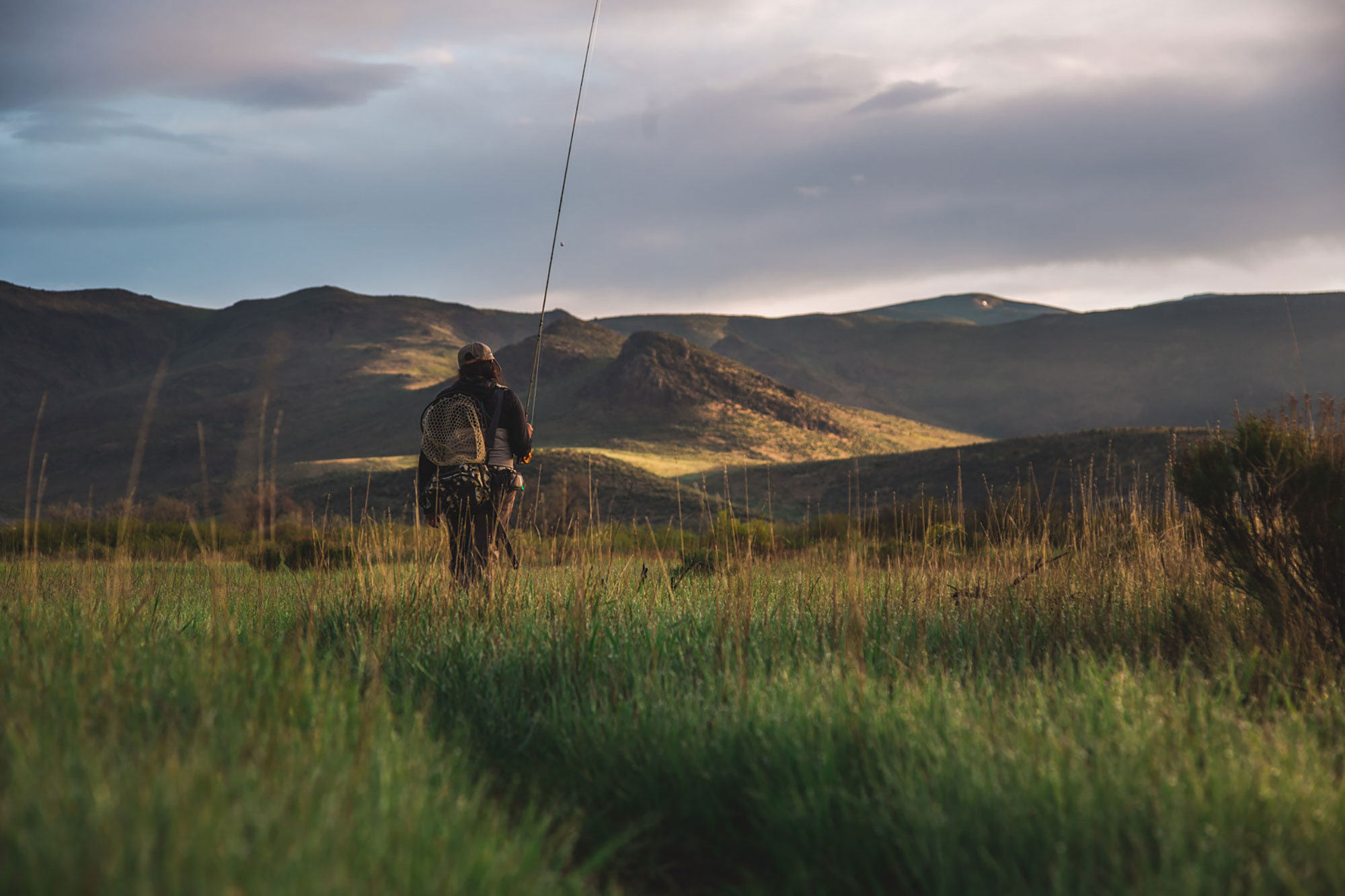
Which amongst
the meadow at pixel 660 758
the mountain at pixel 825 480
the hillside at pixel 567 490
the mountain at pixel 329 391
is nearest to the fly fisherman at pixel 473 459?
the meadow at pixel 660 758

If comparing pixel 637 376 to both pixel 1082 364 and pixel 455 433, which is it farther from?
pixel 1082 364

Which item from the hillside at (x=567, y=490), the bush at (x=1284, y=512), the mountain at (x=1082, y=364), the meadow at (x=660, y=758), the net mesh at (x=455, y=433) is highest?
the mountain at (x=1082, y=364)

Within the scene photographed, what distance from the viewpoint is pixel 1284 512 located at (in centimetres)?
481

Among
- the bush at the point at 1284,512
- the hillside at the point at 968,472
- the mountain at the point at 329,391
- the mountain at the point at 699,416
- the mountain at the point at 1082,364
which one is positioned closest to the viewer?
the bush at the point at 1284,512

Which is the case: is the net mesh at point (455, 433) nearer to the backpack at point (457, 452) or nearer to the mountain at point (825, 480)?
the backpack at point (457, 452)

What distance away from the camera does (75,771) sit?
7.96ft

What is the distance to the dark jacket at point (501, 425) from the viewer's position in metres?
6.20

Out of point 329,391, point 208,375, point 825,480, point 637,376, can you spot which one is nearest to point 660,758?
point 825,480

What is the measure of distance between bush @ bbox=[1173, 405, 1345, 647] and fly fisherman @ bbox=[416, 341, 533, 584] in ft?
14.0

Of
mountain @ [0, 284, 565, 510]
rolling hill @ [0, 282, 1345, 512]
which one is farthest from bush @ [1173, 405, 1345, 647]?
mountain @ [0, 284, 565, 510]

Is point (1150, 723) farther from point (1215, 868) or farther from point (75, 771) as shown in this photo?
point (75, 771)

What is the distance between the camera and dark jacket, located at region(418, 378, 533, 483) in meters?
6.20

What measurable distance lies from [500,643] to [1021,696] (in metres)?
2.40

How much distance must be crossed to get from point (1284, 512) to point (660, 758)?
3.80 metres
